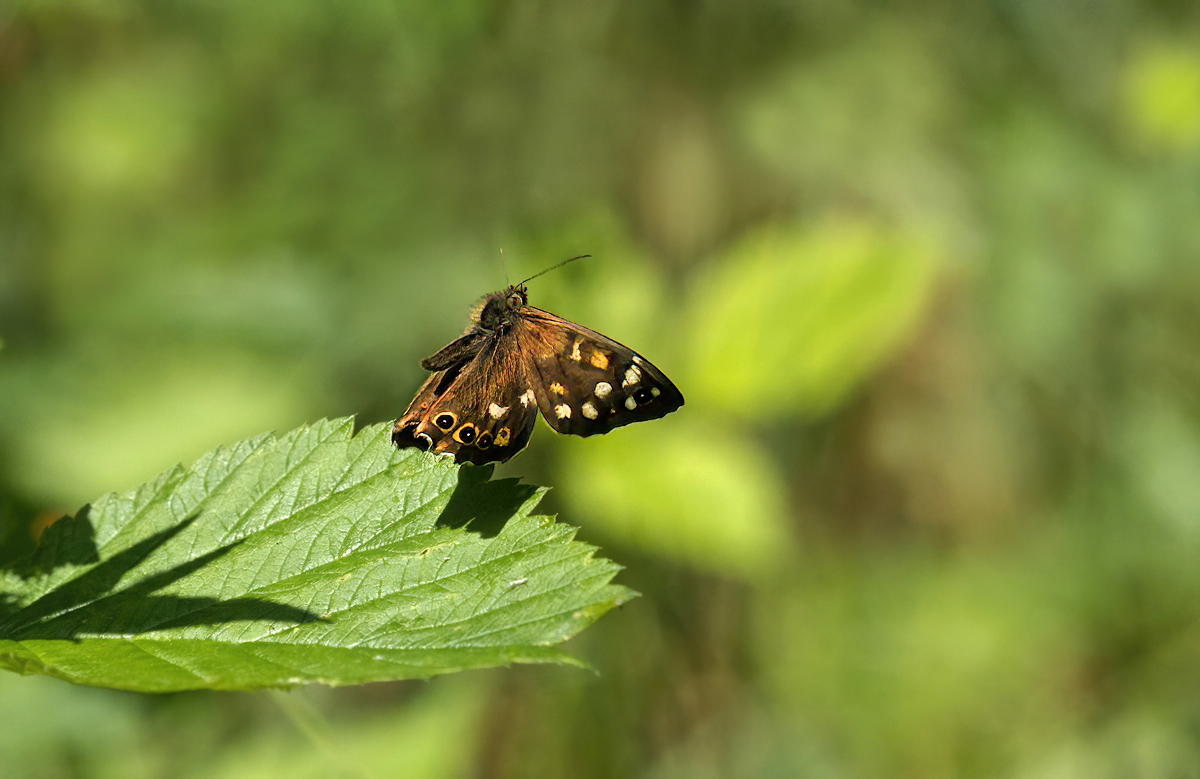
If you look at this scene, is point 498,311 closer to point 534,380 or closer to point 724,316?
point 534,380

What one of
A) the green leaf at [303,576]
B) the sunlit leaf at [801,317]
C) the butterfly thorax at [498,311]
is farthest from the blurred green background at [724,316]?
the green leaf at [303,576]

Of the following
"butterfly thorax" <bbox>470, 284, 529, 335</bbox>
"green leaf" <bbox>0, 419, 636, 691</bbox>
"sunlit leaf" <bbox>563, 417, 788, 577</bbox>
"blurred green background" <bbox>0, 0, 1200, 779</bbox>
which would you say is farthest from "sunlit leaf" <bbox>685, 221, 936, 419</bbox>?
"green leaf" <bbox>0, 419, 636, 691</bbox>

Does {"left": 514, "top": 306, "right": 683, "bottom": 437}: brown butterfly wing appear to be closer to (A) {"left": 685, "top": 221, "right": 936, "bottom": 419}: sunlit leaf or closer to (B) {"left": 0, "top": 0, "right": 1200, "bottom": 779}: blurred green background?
(B) {"left": 0, "top": 0, "right": 1200, "bottom": 779}: blurred green background

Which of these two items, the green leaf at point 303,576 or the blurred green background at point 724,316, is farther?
the blurred green background at point 724,316

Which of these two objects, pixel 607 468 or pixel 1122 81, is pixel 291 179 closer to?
pixel 607 468

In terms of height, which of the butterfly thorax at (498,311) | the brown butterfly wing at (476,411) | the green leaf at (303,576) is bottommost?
the green leaf at (303,576)

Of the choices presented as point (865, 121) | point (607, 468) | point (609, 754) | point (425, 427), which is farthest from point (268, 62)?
point (425, 427)

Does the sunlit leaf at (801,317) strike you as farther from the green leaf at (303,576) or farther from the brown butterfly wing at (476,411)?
the green leaf at (303,576)

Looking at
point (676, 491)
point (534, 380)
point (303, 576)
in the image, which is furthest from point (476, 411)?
point (676, 491)
